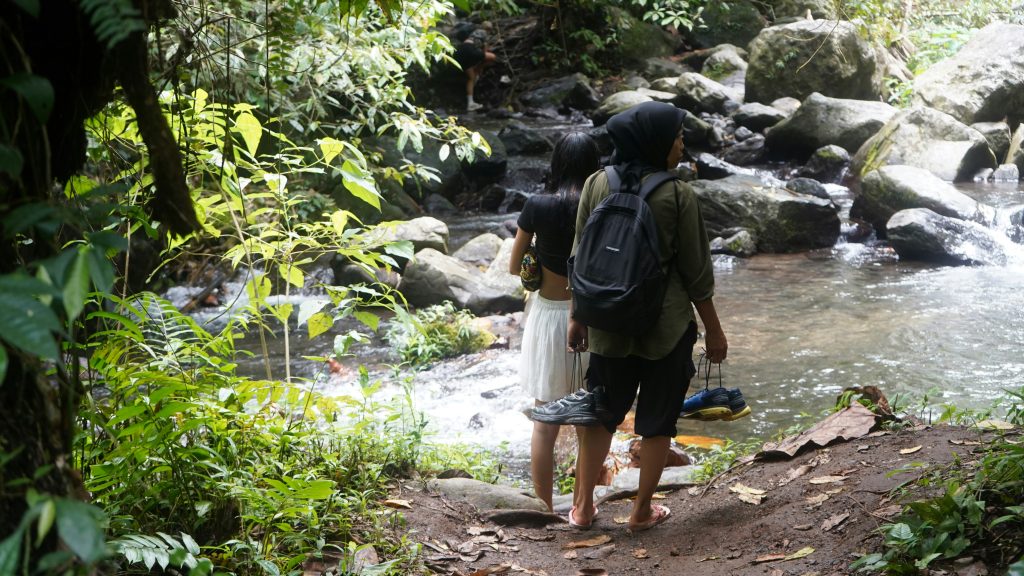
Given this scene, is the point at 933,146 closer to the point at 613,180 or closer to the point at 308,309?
the point at 613,180

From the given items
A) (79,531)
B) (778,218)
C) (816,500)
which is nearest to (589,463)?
(816,500)

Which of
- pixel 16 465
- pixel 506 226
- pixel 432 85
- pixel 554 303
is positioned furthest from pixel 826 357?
pixel 432 85

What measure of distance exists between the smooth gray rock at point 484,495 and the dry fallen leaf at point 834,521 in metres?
1.43

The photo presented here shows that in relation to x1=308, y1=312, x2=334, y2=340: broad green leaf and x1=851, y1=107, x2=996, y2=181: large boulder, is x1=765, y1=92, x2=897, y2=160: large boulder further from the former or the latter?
x1=308, y1=312, x2=334, y2=340: broad green leaf

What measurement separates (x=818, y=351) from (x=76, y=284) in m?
7.89

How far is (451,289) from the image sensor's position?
32.9 feet

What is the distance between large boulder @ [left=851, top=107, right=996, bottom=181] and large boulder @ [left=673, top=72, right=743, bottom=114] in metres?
5.00

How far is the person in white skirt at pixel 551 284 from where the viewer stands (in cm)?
425

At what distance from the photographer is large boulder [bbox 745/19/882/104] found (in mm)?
18516

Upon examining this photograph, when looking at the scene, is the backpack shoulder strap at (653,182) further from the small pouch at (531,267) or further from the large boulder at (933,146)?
the large boulder at (933,146)

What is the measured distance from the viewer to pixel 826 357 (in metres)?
8.00

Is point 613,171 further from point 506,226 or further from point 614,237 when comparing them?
point 506,226

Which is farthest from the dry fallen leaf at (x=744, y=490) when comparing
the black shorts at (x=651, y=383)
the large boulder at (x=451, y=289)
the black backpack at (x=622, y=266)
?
the large boulder at (x=451, y=289)

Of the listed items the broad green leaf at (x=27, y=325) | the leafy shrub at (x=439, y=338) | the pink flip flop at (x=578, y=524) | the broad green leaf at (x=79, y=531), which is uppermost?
the broad green leaf at (x=27, y=325)
